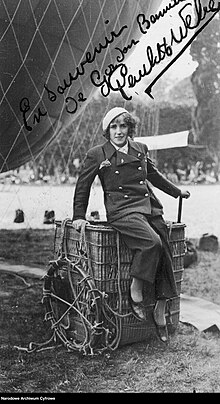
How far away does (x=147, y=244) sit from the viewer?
253cm

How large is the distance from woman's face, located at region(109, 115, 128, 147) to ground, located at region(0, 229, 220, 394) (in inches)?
22.0

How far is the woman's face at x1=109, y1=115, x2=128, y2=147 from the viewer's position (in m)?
2.57

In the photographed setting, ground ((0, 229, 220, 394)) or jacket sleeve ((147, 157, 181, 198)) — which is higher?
jacket sleeve ((147, 157, 181, 198))

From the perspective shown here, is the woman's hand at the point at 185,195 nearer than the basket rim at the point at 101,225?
No

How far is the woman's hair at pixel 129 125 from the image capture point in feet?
8.43

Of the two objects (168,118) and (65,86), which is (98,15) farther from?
(168,118)

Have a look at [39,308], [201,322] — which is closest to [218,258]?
[201,322]

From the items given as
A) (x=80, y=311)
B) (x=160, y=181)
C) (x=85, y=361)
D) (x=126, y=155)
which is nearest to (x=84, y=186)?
(x=126, y=155)

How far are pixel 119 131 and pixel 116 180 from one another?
0.21m
